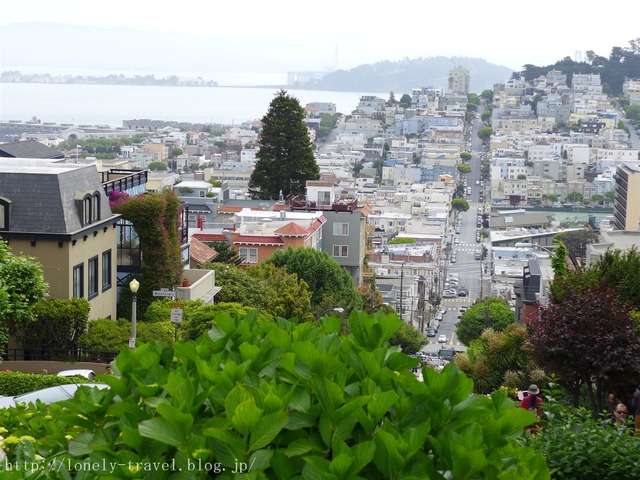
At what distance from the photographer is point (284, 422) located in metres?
4.09

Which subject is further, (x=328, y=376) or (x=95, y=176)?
(x=95, y=176)

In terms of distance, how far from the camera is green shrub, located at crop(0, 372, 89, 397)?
13.1 meters

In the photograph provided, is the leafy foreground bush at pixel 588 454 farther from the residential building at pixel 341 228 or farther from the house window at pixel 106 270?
the residential building at pixel 341 228

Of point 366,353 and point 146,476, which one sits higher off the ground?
point 366,353

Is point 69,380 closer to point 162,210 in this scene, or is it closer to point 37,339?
point 37,339

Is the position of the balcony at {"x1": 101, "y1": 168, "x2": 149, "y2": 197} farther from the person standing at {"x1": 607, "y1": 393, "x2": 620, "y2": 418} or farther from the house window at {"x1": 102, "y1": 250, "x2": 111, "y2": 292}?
the person standing at {"x1": 607, "y1": 393, "x2": 620, "y2": 418}

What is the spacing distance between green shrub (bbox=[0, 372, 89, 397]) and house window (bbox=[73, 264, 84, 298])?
21.7ft

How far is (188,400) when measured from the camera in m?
4.25

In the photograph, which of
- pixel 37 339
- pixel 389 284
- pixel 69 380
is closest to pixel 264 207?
pixel 37 339

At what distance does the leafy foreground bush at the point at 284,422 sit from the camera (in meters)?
4.03

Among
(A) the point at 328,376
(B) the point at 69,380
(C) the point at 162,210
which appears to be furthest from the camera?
(C) the point at 162,210

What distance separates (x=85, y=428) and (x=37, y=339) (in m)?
14.6

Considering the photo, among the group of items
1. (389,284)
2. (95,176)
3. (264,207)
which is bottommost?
(389,284)

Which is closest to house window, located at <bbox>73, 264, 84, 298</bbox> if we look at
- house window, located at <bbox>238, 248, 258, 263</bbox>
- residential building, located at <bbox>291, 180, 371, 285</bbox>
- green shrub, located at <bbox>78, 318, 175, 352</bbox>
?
green shrub, located at <bbox>78, 318, 175, 352</bbox>
